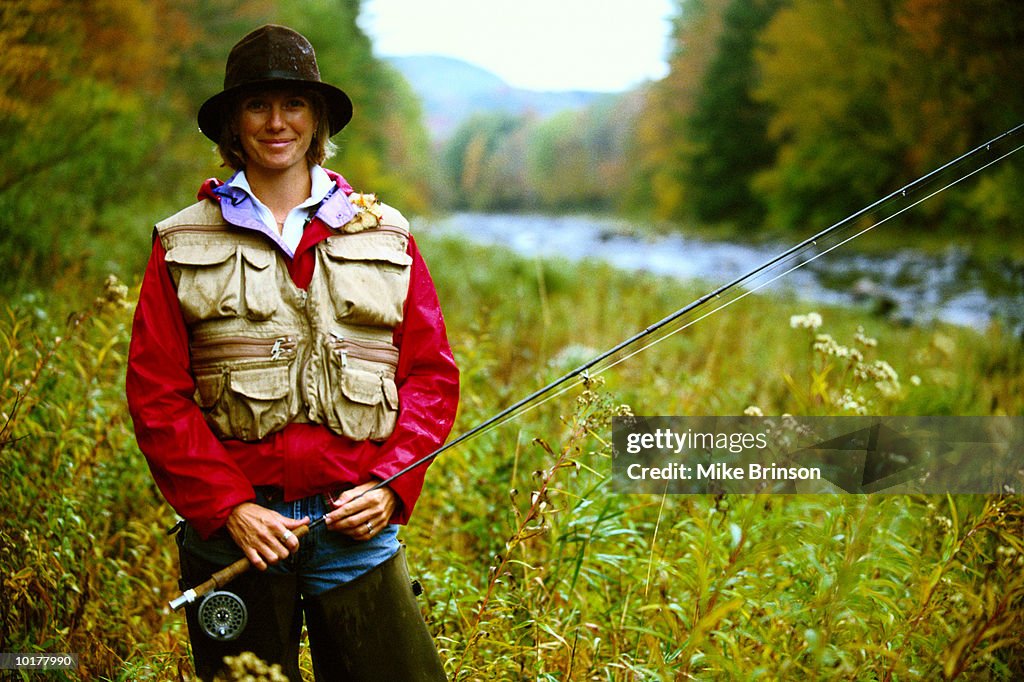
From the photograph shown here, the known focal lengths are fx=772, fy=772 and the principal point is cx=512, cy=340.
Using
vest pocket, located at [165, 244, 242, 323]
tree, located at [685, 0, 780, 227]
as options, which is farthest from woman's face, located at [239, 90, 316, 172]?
tree, located at [685, 0, 780, 227]

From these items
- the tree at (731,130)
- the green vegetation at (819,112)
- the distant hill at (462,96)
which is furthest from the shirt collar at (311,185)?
the distant hill at (462,96)

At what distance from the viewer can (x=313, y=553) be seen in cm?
195

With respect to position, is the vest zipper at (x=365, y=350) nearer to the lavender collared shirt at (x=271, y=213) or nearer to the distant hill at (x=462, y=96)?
the lavender collared shirt at (x=271, y=213)

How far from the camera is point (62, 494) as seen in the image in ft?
9.68

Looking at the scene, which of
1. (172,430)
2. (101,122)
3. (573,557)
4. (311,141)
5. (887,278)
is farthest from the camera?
(887,278)

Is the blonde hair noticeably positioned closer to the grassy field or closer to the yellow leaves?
the yellow leaves

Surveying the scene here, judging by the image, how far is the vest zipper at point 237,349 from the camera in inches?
77.2

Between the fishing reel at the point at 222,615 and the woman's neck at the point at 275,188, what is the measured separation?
0.98 metres

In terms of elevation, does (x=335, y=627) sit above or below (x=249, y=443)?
below

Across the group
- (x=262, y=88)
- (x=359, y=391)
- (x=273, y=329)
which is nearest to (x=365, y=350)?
(x=359, y=391)

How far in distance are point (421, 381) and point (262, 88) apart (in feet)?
2.89

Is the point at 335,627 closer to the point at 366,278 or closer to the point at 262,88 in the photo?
the point at 366,278

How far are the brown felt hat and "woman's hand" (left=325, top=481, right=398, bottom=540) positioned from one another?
1.06 m

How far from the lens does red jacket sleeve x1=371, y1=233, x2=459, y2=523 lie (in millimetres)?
2045
